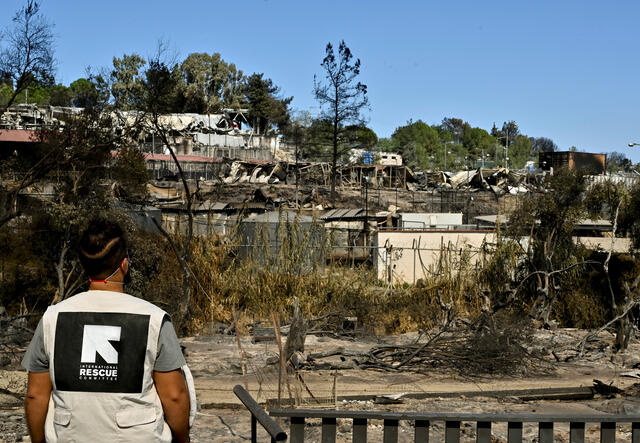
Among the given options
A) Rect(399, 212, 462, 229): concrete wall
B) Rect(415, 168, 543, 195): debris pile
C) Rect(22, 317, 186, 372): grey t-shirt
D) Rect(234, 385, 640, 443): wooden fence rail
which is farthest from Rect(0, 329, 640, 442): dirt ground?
Rect(415, 168, 543, 195): debris pile

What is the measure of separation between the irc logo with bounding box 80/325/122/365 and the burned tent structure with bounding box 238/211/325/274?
18197 millimetres

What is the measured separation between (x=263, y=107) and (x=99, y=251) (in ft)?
263

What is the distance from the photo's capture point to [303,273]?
21.5m

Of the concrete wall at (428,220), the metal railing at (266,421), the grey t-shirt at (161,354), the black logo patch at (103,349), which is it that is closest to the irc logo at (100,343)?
the black logo patch at (103,349)

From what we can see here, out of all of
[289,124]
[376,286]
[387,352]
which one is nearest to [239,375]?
[387,352]

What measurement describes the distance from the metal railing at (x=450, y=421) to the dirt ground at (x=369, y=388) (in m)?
4.45

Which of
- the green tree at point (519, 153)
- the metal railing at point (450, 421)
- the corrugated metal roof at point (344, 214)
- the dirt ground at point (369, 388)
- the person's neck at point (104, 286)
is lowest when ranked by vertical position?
the dirt ground at point (369, 388)

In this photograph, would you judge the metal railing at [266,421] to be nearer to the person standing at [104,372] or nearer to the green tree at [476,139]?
the person standing at [104,372]

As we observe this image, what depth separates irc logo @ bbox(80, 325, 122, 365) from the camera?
3.11 meters

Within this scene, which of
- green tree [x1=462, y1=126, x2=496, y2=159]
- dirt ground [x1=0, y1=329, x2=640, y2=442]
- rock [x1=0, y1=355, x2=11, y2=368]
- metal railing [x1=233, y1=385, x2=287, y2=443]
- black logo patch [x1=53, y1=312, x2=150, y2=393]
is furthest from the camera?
green tree [x1=462, y1=126, x2=496, y2=159]

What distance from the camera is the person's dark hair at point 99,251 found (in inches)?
128

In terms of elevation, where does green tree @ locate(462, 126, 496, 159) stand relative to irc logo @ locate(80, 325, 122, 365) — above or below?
above

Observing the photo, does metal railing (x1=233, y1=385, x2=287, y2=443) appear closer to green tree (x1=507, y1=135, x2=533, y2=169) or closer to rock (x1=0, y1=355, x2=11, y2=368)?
rock (x1=0, y1=355, x2=11, y2=368)

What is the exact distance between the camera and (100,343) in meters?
3.11
